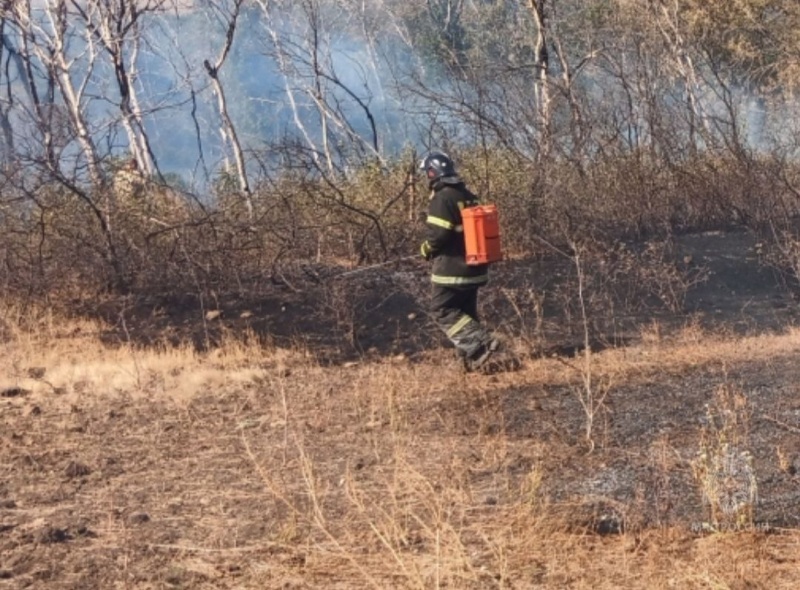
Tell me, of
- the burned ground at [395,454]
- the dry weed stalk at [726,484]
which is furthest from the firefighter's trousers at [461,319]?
the dry weed stalk at [726,484]

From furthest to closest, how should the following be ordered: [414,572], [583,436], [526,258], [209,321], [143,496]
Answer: [526,258], [209,321], [583,436], [143,496], [414,572]

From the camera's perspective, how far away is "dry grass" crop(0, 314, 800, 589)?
201 inches

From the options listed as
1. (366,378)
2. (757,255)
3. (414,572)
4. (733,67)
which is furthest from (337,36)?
(414,572)

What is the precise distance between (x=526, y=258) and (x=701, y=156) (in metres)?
4.01

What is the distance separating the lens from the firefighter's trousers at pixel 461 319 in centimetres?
937

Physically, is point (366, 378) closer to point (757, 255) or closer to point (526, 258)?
point (526, 258)

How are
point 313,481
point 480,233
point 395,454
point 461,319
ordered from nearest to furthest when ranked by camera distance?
point 313,481 → point 395,454 → point 480,233 → point 461,319

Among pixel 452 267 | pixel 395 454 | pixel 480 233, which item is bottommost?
pixel 395 454

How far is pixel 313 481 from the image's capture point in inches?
235

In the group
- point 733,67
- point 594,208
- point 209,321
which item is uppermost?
point 733,67

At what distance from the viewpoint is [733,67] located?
2412 cm

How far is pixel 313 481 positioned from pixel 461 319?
366 cm

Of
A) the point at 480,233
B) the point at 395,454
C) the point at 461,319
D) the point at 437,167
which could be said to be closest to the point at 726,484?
the point at 395,454

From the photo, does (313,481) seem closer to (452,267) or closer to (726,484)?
(726,484)
